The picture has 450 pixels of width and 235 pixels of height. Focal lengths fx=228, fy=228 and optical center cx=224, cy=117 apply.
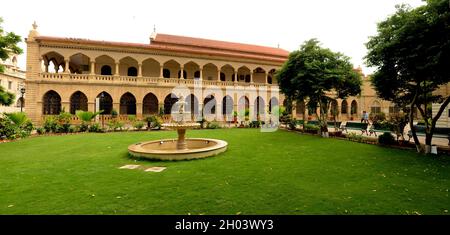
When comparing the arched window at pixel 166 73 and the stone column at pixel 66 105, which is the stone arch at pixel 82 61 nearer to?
the stone column at pixel 66 105

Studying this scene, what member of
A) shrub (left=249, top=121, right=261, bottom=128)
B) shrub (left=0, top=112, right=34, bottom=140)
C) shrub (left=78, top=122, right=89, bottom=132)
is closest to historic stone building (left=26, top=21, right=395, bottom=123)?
shrub (left=249, top=121, right=261, bottom=128)

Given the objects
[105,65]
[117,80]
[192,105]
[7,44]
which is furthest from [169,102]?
[7,44]

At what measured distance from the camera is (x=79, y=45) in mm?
23016

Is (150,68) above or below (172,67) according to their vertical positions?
below

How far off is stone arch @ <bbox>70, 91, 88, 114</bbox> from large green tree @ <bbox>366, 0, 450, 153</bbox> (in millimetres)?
25673

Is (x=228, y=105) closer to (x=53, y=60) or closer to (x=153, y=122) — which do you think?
(x=153, y=122)

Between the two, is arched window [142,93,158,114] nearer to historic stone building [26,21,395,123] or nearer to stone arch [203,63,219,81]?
historic stone building [26,21,395,123]

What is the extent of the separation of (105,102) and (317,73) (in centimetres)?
2147

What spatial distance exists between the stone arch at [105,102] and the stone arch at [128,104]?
49.7 inches

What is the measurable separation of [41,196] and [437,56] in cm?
1105

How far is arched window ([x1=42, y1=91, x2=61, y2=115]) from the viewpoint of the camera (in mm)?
22906

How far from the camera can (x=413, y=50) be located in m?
7.84
